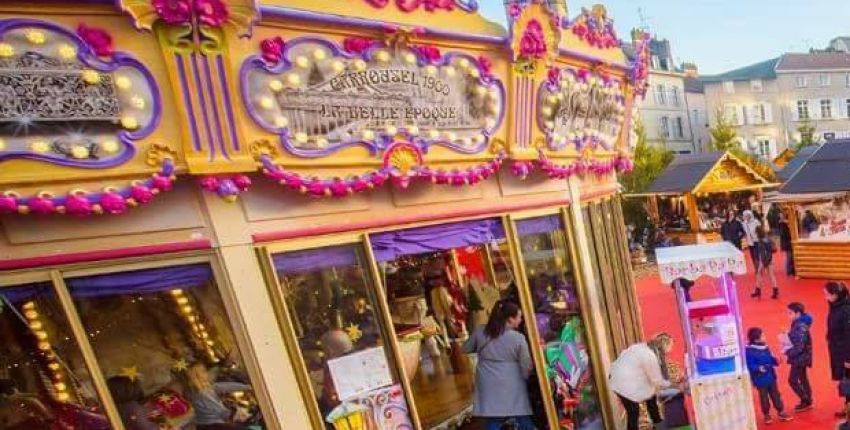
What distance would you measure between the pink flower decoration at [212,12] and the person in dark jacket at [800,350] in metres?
6.14

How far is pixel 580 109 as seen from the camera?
6.18 metres

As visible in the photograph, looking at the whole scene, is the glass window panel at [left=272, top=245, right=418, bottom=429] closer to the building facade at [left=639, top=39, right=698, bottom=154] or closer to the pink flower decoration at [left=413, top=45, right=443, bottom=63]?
the pink flower decoration at [left=413, top=45, right=443, bottom=63]

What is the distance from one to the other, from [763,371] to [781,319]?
4.62 meters

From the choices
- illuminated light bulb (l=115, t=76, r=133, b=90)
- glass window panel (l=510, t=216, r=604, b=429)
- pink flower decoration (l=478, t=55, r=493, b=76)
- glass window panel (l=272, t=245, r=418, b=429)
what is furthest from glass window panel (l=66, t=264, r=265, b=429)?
glass window panel (l=510, t=216, r=604, b=429)

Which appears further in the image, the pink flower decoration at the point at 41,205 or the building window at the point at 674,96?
the building window at the point at 674,96

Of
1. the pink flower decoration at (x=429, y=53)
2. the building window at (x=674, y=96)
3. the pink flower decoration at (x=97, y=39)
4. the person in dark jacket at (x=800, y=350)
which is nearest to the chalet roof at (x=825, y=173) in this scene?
the person in dark jacket at (x=800, y=350)

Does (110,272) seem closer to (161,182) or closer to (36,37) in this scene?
(161,182)

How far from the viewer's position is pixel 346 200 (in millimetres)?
4637

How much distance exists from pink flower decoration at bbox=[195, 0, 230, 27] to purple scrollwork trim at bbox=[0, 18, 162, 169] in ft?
1.54

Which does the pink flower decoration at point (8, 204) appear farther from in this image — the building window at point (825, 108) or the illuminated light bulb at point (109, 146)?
the building window at point (825, 108)

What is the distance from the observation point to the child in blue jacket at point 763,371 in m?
6.25

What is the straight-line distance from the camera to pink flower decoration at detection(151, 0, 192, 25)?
3.43 metres

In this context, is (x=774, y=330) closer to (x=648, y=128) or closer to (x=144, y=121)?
(x=144, y=121)

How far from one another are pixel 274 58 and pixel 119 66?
0.93 m
